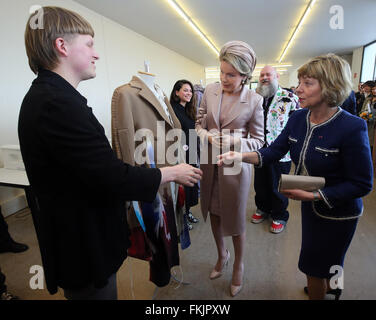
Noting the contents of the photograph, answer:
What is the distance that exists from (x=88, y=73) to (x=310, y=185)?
1019 mm

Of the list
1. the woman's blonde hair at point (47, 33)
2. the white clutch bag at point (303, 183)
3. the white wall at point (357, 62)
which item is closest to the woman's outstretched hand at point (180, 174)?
the white clutch bag at point (303, 183)

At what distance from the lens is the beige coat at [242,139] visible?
53.4 inches

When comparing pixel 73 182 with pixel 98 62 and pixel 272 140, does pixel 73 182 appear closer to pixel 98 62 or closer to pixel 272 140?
pixel 272 140

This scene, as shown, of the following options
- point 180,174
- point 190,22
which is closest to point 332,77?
point 180,174

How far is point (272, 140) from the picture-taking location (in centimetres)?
223

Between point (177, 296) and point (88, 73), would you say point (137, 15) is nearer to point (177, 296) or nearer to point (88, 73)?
point (88, 73)

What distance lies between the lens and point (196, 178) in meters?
0.97

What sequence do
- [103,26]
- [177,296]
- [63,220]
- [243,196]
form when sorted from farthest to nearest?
[103,26]
[177,296]
[243,196]
[63,220]

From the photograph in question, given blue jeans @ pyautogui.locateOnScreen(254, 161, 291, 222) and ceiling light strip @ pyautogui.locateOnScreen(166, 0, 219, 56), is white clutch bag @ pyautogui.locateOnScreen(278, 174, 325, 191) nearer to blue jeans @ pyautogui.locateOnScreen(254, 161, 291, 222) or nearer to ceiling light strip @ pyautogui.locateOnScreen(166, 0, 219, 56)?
blue jeans @ pyautogui.locateOnScreen(254, 161, 291, 222)

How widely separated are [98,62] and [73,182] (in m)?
4.16

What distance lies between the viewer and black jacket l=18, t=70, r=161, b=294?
0.64 metres

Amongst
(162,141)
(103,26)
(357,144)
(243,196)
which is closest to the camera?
(357,144)

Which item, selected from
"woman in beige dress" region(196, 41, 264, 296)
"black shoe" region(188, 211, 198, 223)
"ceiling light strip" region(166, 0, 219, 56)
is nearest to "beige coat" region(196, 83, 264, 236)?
"woman in beige dress" region(196, 41, 264, 296)

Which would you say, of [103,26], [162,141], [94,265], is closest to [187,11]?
[103,26]
